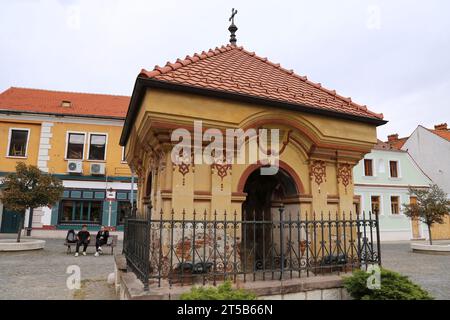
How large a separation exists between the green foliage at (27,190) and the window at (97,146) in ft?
21.2

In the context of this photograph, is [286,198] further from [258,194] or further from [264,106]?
[264,106]

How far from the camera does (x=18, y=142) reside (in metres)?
21.7

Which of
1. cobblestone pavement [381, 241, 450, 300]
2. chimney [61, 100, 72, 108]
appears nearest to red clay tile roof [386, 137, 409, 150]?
cobblestone pavement [381, 241, 450, 300]

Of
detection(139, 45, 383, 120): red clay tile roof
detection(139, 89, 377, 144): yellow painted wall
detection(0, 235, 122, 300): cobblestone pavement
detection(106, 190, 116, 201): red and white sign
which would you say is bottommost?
detection(0, 235, 122, 300): cobblestone pavement

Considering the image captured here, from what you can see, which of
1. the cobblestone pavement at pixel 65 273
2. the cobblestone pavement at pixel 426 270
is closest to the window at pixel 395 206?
the cobblestone pavement at pixel 426 270

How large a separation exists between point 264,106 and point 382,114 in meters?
2.98

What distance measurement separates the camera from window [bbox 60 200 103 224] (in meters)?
21.2

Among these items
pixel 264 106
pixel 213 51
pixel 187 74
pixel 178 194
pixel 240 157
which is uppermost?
pixel 213 51

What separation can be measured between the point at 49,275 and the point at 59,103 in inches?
679

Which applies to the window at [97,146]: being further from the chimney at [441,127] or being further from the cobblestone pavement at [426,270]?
the chimney at [441,127]

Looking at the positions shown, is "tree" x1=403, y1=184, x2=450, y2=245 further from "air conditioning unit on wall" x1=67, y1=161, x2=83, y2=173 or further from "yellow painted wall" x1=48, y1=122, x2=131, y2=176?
"air conditioning unit on wall" x1=67, y1=161, x2=83, y2=173

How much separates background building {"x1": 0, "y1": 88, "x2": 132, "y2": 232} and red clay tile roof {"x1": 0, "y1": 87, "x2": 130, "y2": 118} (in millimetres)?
63

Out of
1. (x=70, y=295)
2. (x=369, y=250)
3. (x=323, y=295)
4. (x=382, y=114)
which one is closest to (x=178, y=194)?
(x=323, y=295)
